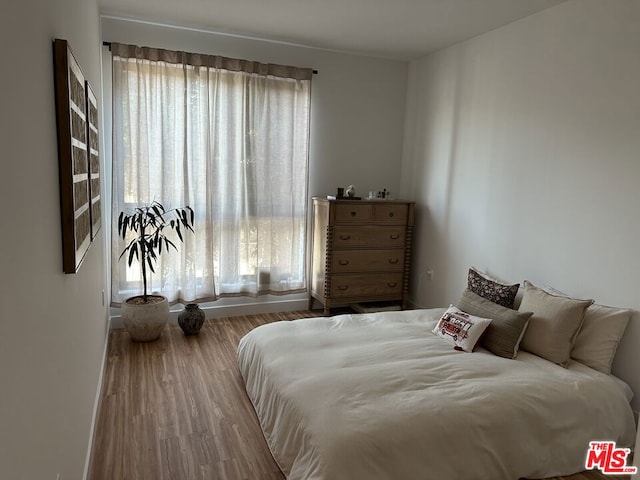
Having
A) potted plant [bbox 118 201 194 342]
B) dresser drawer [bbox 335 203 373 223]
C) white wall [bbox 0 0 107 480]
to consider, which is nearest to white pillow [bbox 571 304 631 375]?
dresser drawer [bbox 335 203 373 223]

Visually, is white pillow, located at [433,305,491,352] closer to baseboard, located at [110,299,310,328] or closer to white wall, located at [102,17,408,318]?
baseboard, located at [110,299,310,328]

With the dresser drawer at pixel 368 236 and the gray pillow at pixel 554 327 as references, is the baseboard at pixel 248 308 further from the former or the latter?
the gray pillow at pixel 554 327

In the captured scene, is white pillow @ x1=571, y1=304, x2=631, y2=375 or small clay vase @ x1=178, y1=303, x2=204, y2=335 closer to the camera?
white pillow @ x1=571, y1=304, x2=631, y2=375

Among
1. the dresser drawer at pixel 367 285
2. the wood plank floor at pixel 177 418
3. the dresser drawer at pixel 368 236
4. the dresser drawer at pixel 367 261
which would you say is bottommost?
the wood plank floor at pixel 177 418

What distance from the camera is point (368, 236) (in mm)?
4434

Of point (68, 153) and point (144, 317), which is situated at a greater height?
point (68, 153)

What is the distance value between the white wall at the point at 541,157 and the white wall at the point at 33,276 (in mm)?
3049

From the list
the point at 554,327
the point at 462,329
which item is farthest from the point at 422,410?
the point at 554,327

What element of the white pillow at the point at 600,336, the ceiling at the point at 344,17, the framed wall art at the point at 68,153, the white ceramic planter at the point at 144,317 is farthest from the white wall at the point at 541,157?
the framed wall art at the point at 68,153

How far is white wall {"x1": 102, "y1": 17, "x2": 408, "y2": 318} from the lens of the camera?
4.47 metres

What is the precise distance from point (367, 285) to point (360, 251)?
1.20ft

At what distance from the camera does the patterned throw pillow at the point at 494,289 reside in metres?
3.22

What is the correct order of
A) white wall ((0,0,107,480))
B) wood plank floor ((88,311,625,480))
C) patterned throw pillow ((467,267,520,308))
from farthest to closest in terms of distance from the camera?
patterned throw pillow ((467,267,520,308)) < wood plank floor ((88,311,625,480)) < white wall ((0,0,107,480))

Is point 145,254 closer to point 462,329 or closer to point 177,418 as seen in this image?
point 177,418
